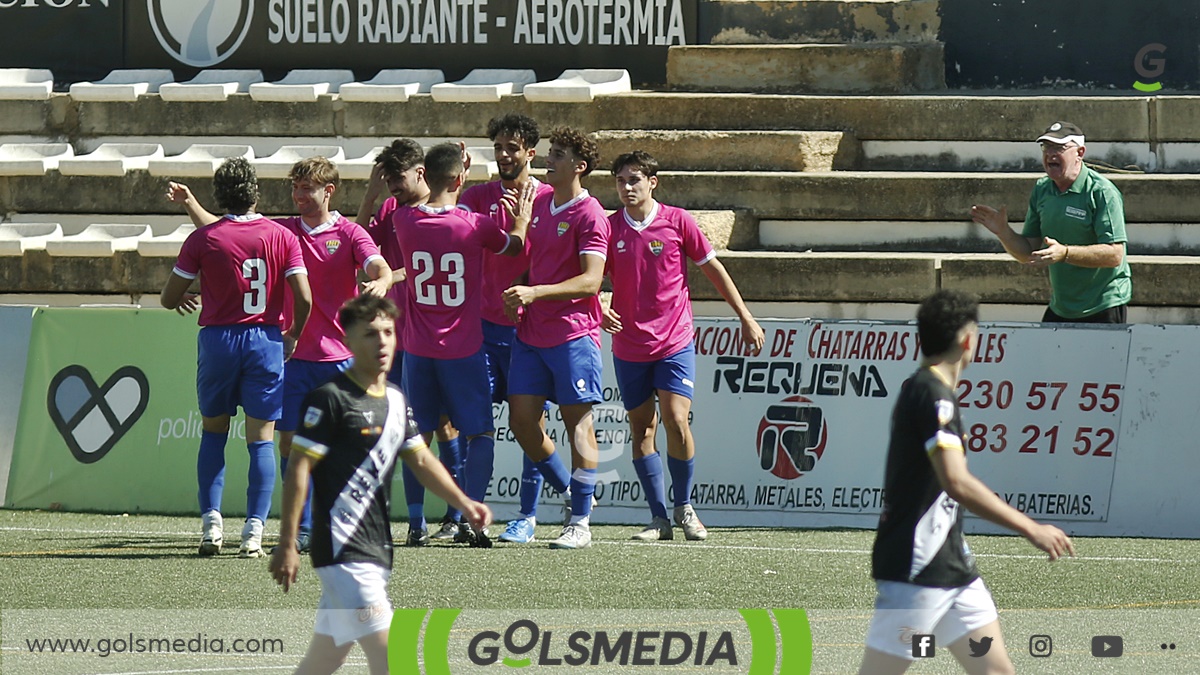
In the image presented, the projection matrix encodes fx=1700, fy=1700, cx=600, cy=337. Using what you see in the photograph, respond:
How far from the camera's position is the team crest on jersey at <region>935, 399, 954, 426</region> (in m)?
4.85

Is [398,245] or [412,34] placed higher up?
[412,34]

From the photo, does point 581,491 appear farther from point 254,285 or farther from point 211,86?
point 211,86

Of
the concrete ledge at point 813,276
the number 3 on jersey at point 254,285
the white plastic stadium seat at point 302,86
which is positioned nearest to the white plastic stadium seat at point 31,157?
the white plastic stadium seat at point 302,86

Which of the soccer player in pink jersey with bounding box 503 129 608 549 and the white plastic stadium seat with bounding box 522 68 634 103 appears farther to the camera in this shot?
the white plastic stadium seat with bounding box 522 68 634 103

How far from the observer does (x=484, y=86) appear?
16.1m

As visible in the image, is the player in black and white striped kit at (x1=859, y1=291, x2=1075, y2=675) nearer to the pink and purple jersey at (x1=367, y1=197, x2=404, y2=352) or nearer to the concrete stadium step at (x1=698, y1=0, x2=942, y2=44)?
the pink and purple jersey at (x1=367, y1=197, x2=404, y2=352)

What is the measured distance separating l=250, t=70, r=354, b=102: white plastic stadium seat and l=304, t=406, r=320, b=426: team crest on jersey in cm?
1186

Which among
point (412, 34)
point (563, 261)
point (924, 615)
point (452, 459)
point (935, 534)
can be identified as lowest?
point (452, 459)

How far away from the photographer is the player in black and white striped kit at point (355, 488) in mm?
5031

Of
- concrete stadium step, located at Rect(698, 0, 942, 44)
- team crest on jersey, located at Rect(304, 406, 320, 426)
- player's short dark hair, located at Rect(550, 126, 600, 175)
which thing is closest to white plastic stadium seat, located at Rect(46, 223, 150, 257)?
concrete stadium step, located at Rect(698, 0, 942, 44)

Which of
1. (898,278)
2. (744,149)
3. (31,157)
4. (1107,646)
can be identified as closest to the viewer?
(1107,646)

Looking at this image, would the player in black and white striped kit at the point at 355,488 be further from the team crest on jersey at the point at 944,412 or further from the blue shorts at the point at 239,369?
the blue shorts at the point at 239,369

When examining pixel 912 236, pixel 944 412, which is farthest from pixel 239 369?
pixel 912 236

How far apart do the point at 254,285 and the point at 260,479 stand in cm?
106
